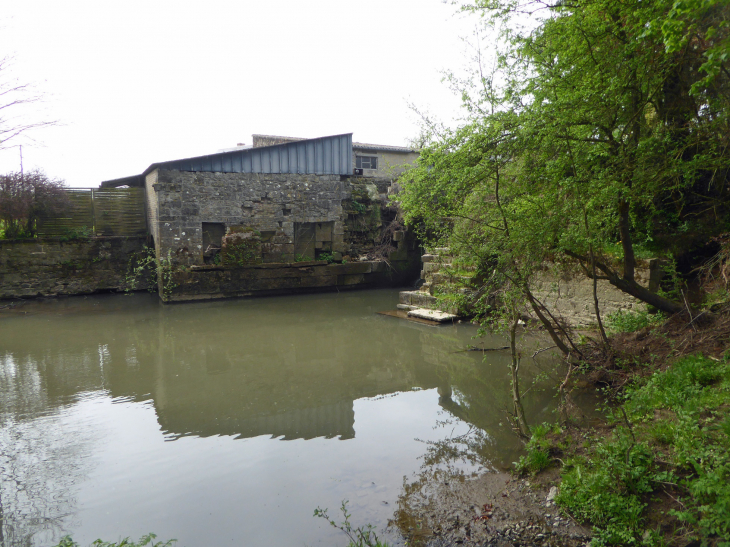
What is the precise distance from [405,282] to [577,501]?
1209 cm

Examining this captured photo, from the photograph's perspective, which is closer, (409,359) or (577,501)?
(577,501)

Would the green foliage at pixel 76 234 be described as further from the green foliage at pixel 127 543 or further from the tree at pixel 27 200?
the green foliage at pixel 127 543

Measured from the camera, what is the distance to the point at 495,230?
4887 millimetres

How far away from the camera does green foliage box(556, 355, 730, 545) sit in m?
2.64

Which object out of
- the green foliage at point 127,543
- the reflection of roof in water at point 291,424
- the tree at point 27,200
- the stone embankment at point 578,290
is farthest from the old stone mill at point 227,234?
the green foliage at point 127,543

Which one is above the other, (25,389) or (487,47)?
(487,47)

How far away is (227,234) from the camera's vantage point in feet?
41.6

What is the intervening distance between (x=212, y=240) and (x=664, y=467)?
38.9 feet

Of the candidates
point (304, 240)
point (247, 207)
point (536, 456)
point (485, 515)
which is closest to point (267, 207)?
point (247, 207)

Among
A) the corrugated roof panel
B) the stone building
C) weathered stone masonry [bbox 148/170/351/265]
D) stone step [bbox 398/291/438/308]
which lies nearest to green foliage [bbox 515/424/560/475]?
stone step [bbox 398/291/438/308]

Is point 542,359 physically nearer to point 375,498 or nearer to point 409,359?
point 409,359

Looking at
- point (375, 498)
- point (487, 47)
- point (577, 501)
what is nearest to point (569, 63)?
point (487, 47)

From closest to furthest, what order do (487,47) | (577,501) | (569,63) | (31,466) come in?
(577,501) → (31,466) → (569,63) → (487,47)

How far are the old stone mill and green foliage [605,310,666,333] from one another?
839 cm
